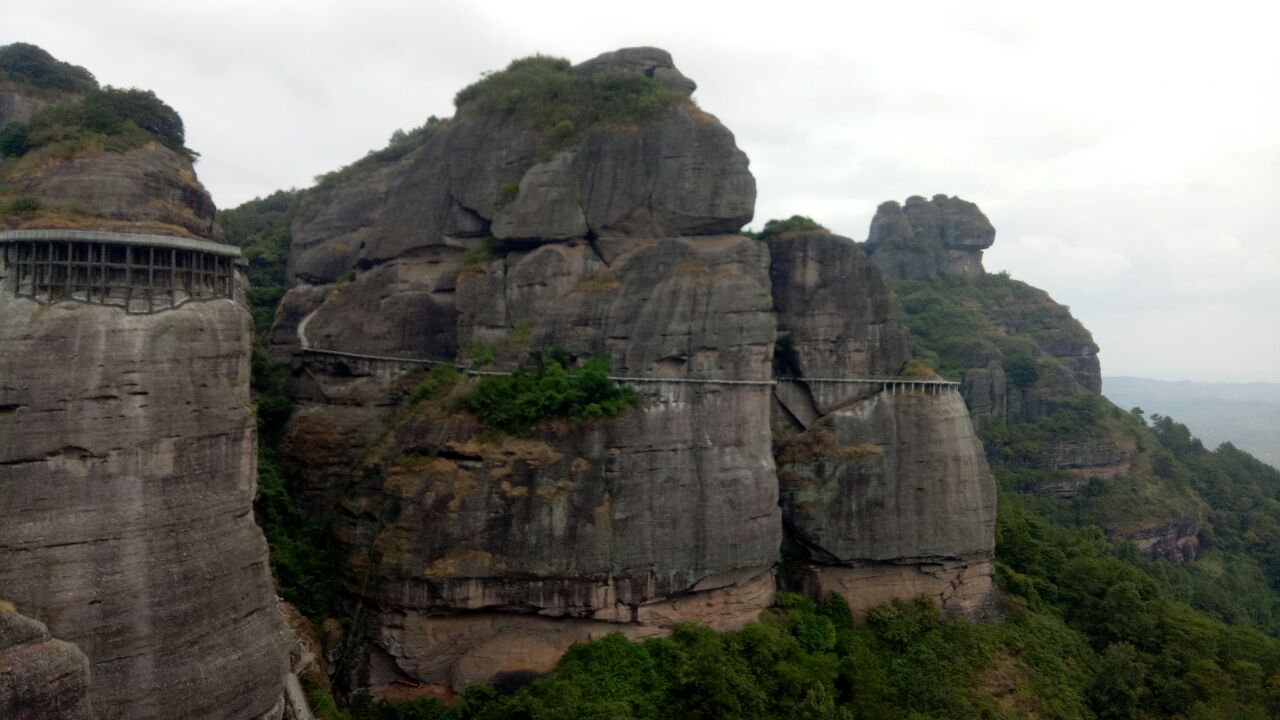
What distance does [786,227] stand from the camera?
1049 inches

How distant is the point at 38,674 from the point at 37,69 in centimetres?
2151

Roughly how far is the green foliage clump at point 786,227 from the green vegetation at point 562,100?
5.45 m

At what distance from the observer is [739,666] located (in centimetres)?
1997

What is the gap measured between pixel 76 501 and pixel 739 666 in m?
15.5

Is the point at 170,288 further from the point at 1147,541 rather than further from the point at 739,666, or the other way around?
the point at 1147,541

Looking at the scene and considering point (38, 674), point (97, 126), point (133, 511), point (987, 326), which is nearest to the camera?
point (38, 674)

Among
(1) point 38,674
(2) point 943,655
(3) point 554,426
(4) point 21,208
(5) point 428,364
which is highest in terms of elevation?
(4) point 21,208

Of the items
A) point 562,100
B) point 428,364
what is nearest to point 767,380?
point 428,364

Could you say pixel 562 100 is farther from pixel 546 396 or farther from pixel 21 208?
pixel 21 208

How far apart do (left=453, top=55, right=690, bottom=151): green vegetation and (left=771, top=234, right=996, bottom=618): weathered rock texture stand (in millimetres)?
6760

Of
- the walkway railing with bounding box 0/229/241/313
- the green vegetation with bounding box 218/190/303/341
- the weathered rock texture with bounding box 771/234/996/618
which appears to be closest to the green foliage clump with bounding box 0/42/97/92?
the green vegetation with bounding box 218/190/303/341

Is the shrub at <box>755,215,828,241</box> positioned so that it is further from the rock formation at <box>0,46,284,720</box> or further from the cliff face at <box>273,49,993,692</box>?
the rock formation at <box>0,46,284,720</box>

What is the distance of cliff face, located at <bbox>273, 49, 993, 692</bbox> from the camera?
1992cm

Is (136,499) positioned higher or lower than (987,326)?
lower
